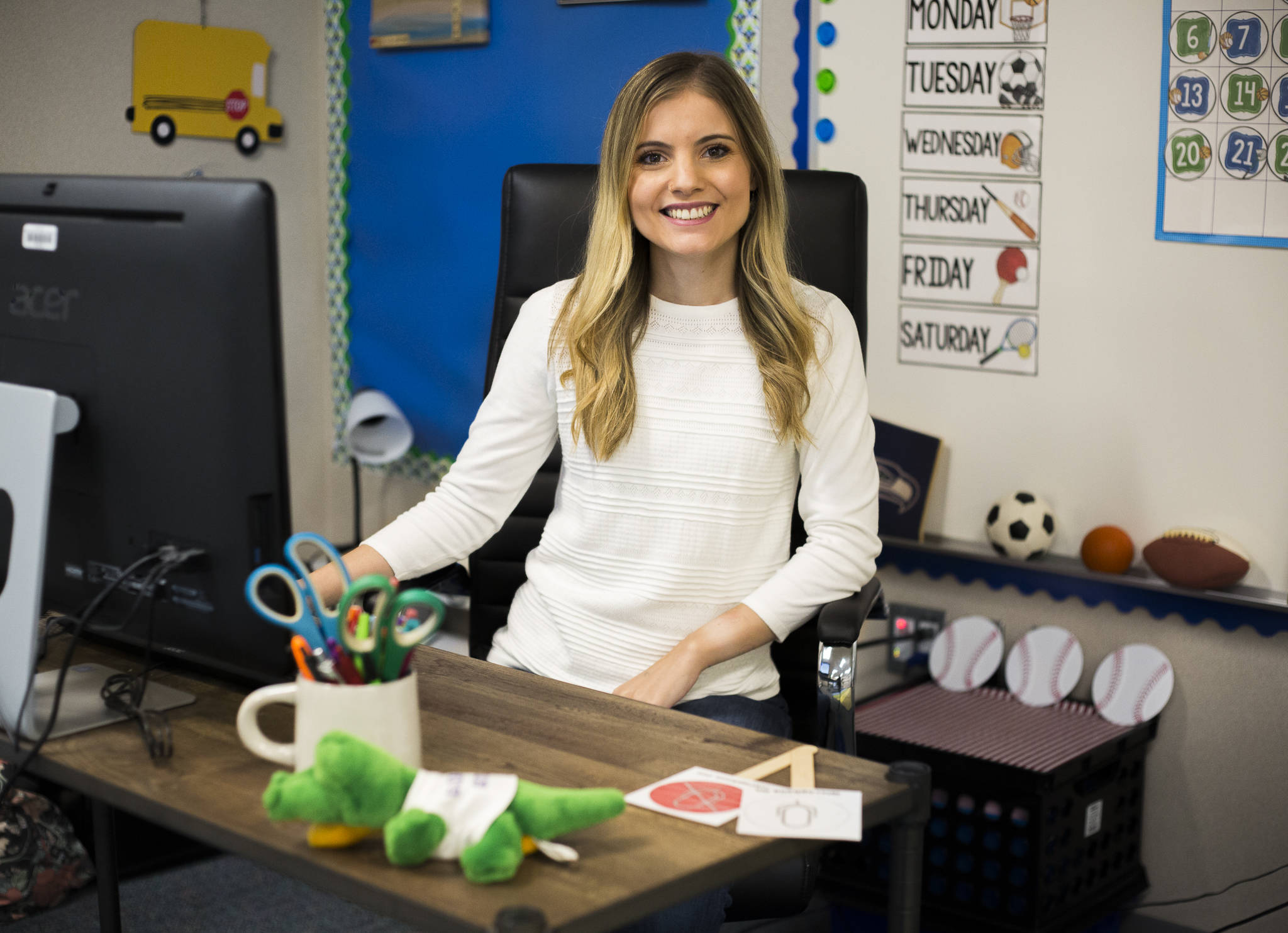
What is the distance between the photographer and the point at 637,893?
784mm

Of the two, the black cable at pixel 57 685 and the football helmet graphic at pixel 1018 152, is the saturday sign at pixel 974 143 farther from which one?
the black cable at pixel 57 685

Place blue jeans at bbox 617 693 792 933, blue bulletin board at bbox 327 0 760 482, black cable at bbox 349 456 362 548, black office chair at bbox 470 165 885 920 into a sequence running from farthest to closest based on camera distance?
1. black cable at bbox 349 456 362 548
2. blue bulletin board at bbox 327 0 760 482
3. black office chair at bbox 470 165 885 920
4. blue jeans at bbox 617 693 792 933

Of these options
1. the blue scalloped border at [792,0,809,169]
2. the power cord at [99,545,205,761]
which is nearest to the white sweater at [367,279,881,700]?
the power cord at [99,545,205,761]

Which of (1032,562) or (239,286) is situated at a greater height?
(239,286)

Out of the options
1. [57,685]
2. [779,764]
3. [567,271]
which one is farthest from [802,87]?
[57,685]

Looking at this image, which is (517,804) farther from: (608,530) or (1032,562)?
(1032,562)

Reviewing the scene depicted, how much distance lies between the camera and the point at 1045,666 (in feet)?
7.42

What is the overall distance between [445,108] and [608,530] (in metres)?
1.83

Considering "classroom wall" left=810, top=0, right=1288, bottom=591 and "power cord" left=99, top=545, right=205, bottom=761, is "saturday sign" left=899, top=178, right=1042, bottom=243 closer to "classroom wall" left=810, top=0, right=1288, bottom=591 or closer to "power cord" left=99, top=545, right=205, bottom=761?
"classroom wall" left=810, top=0, right=1288, bottom=591

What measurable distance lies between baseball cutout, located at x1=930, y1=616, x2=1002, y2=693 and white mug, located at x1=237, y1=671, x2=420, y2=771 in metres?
1.60

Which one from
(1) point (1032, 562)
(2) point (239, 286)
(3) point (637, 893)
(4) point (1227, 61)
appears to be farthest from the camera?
(1) point (1032, 562)

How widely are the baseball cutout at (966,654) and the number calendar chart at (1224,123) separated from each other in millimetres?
755

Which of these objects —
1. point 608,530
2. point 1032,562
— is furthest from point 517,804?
point 1032,562

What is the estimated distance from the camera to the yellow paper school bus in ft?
9.94
